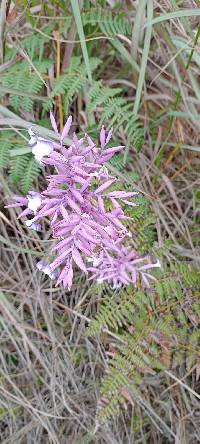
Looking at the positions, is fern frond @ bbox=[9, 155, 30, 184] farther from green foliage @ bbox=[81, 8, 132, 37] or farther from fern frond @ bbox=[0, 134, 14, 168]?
green foliage @ bbox=[81, 8, 132, 37]

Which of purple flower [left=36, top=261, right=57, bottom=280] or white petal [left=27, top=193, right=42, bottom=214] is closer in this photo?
white petal [left=27, top=193, right=42, bottom=214]

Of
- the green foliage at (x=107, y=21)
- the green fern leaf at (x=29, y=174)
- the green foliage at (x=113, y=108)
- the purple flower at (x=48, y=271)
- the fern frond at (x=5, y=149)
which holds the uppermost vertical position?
the green foliage at (x=107, y=21)

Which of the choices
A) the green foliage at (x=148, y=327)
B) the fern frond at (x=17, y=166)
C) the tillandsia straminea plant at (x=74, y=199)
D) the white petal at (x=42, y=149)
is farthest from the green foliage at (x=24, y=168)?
the white petal at (x=42, y=149)

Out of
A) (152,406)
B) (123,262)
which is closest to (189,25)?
(123,262)

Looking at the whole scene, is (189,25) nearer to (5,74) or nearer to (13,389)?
(5,74)

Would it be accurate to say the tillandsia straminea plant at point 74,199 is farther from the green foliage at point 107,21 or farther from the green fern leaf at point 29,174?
the green foliage at point 107,21

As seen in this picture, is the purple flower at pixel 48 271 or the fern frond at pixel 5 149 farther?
the fern frond at pixel 5 149

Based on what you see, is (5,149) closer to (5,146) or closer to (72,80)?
(5,146)

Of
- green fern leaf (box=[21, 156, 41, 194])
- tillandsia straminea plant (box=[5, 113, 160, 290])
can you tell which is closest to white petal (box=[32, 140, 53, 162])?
tillandsia straminea plant (box=[5, 113, 160, 290])
